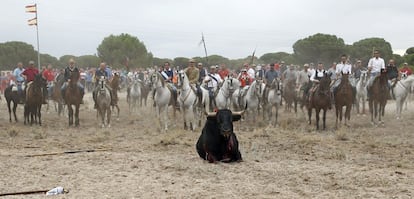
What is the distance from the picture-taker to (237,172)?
10.4 metres

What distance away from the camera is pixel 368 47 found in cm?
6103

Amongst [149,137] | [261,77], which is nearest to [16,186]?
[149,137]

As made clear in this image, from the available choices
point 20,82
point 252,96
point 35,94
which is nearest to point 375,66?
point 252,96

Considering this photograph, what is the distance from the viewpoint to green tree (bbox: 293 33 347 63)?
62.3 m

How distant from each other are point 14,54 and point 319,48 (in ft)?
133

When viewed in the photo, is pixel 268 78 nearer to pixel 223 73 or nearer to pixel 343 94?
pixel 343 94

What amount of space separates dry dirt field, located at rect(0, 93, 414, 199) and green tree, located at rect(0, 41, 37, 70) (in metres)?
56.1

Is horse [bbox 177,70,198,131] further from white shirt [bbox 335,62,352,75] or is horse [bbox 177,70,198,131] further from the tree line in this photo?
the tree line

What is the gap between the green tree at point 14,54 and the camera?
7075 centimetres

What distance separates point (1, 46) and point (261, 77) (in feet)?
196

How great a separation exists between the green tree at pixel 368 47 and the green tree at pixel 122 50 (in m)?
27.6

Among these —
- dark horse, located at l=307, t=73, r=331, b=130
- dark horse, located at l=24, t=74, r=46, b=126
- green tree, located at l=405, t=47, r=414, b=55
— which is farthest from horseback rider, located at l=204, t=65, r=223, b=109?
green tree, located at l=405, t=47, r=414, b=55

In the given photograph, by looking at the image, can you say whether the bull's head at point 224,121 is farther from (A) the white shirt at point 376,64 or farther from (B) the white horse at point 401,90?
(B) the white horse at point 401,90

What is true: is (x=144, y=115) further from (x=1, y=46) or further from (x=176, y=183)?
(x=1, y=46)
